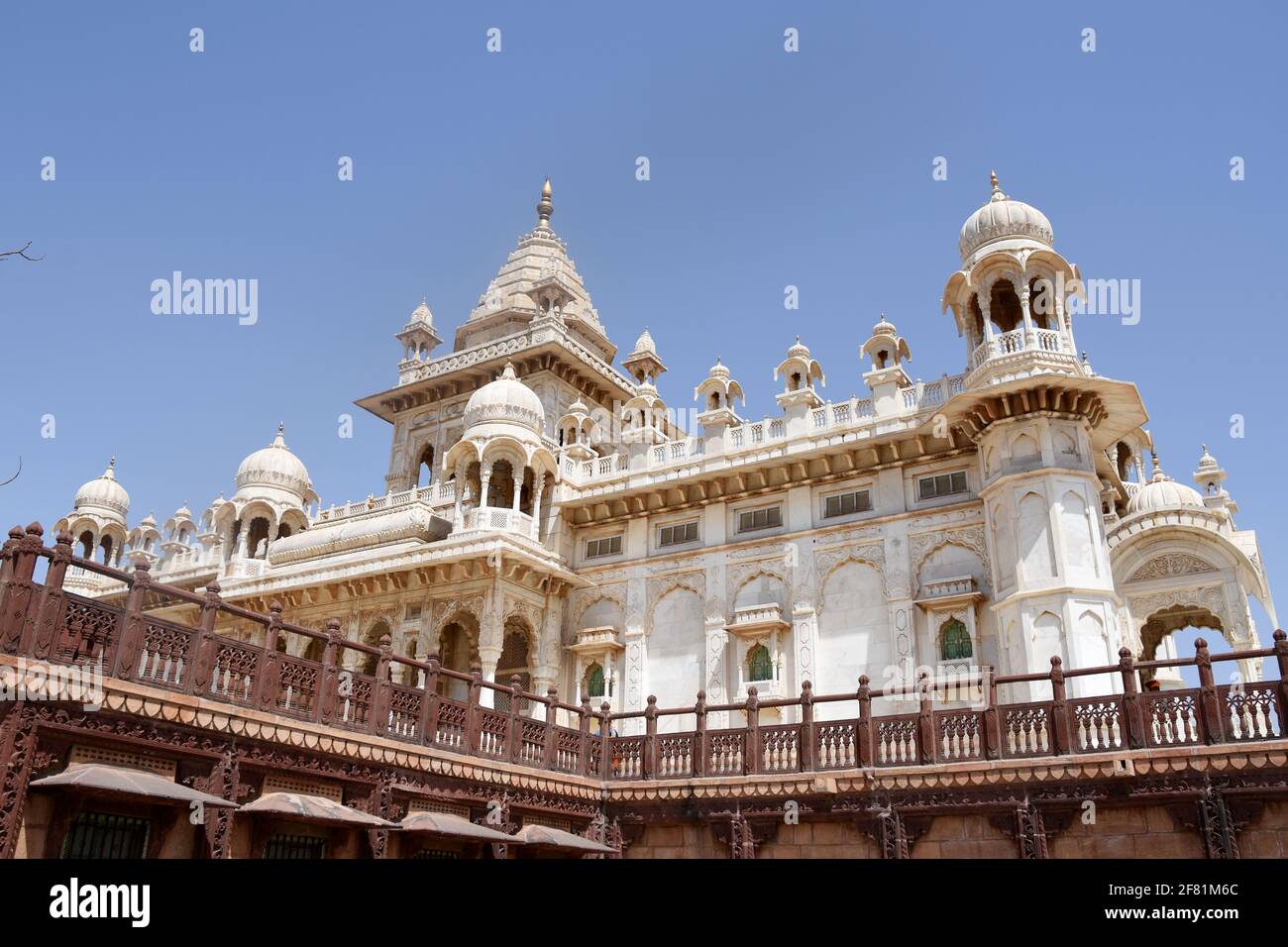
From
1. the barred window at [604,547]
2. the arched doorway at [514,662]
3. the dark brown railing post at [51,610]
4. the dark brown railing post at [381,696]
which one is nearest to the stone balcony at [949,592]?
the barred window at [604,547]

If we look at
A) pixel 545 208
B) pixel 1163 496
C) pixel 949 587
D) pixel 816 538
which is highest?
pixel 545 208

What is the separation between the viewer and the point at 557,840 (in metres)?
15.5

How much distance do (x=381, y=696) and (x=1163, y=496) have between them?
61.2 feet

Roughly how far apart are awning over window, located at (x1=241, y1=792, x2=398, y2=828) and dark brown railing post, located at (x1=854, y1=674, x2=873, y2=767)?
7.00 m

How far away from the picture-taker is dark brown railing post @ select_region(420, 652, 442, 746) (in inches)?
572

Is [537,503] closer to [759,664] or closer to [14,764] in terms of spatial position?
[759,664]

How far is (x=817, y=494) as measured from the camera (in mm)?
22875

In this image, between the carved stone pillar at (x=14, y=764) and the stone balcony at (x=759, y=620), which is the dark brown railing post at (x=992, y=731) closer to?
the stone balcony at (x=759, y=620)

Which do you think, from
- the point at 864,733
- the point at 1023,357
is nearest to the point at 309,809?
the point at 864,733
